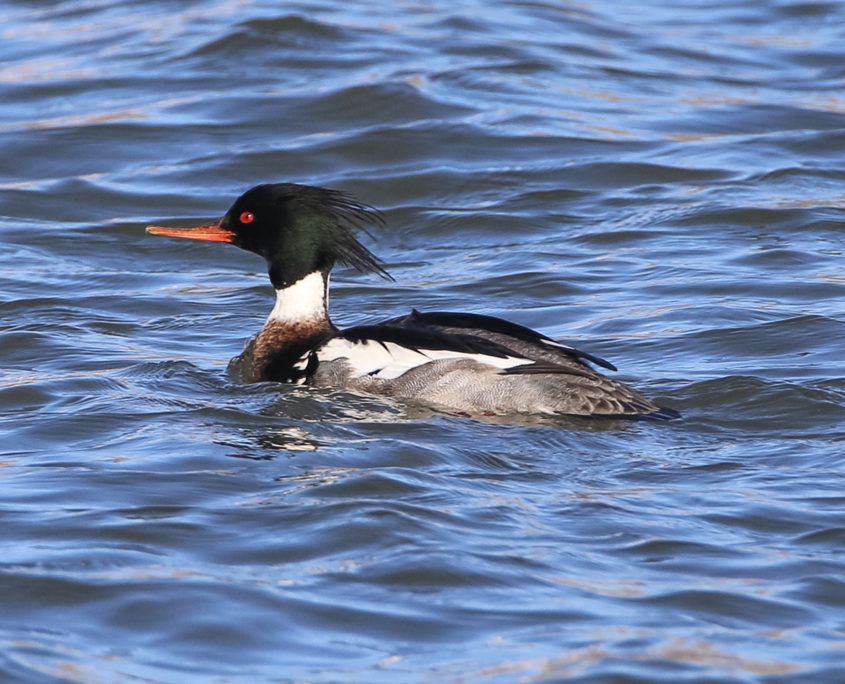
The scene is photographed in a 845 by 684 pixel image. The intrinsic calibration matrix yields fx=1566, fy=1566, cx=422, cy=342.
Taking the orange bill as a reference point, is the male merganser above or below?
below

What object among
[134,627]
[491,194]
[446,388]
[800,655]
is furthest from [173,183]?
[800,655]

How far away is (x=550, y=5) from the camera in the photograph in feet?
55.5

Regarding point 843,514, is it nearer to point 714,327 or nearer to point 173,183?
point 714,327

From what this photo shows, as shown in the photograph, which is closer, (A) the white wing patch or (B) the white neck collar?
(A) the white wing patch

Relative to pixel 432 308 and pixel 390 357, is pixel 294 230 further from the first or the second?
pixel 432 308

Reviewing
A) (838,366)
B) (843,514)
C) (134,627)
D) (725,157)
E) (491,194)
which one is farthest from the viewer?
(725,157)

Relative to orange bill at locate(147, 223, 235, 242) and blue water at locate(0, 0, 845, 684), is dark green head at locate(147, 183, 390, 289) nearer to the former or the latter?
orange bill at locate(147, 223, 235, 242)

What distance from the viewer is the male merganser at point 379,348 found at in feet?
22.7

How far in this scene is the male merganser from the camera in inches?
273

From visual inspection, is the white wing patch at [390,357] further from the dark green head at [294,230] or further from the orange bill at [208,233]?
the orange bill at [208,233]

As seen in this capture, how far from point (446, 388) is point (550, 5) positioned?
1067 centimetres

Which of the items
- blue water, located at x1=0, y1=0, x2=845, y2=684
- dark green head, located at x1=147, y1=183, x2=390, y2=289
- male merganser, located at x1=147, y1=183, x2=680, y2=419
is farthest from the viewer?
dark green head, located at x1=147, y1=183, x2=390, y2=289

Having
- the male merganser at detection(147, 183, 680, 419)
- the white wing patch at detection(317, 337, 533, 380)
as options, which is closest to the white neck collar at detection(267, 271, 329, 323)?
the male merganser at detection(147, 183, 680, 419)

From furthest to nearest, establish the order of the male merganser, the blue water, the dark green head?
the dark green head → the male merganser → the blue water
